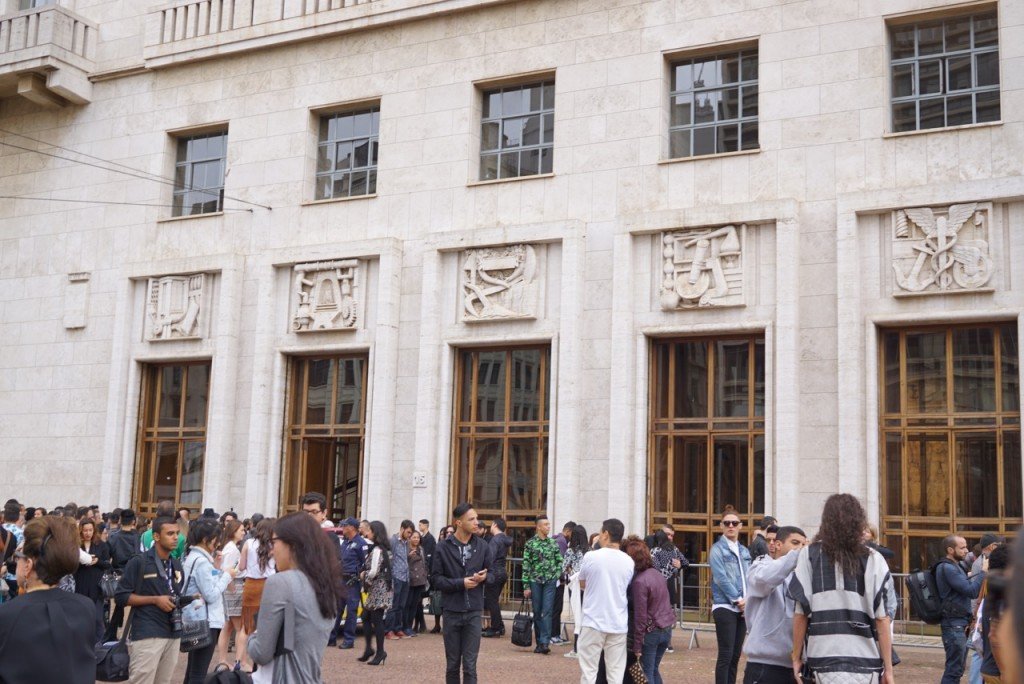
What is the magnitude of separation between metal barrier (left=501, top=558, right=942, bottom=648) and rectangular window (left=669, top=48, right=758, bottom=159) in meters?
7.18

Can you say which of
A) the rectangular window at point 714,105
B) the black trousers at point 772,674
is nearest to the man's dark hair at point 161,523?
the black trousers at point 772,674

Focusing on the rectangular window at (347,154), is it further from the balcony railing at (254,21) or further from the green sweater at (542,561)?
the green sweater at (542,561)

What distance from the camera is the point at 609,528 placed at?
9.86 meters

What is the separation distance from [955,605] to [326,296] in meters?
14.1

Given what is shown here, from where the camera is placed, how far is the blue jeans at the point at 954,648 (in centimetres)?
1073

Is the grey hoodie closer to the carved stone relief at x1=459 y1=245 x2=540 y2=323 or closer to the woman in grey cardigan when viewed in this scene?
the woman in grey cardigan

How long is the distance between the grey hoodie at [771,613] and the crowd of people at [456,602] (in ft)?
0.04

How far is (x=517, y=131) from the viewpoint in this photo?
2105cm

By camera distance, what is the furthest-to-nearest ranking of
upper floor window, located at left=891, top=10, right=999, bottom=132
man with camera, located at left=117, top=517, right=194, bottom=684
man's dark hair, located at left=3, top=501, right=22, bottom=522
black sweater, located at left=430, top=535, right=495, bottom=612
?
upper floor window, located at left=891, top=10, right=999, bottom=132 → man's dark hair, located at left=3, top=501, right=22, bottom=522 → black sweater, located at left=430, top=535, right=495, bottom=612 → man with camera, located at left=117, top=517, right=194, bottom=684

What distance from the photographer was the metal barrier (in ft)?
52.9

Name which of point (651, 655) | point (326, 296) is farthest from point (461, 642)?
point (326, 296)

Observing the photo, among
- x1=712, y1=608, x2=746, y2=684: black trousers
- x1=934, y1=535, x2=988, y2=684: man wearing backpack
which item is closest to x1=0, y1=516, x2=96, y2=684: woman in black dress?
x1=712, y1=608, x2=746, y2=684: black trousers

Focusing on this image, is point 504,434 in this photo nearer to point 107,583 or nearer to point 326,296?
point 326,296

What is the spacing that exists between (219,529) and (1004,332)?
40.6 ft
